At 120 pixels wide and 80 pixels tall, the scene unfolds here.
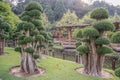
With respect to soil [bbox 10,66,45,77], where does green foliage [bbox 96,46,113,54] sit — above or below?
above

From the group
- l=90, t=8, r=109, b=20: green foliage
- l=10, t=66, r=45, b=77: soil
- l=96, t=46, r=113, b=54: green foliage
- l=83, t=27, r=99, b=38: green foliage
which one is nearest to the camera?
l=83, t=27, r=99, b=38: green foliage

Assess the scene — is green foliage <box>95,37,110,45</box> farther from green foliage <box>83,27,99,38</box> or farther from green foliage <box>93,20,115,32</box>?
green foliage <box>93,20,115,32</box>

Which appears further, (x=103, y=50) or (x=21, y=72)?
(x=21, y=72)

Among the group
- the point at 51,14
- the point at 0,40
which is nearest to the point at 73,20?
the point at 51,14

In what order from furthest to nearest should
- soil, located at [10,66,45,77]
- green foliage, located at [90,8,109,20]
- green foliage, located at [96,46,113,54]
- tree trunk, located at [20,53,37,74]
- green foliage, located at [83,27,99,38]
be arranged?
tree trunk, located at [20,53,37,74] → green foliage, located at [90,8,109,20] → soil, located at [10,66,45,77] → green foliage, located at [96,46,113,54] → green foliage, located at [83,27,99,38]

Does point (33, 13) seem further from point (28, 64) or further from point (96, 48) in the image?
point (96, 48)

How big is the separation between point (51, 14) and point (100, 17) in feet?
94.4

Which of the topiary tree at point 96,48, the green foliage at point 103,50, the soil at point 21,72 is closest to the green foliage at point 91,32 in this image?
the topiary tree at point 96,48

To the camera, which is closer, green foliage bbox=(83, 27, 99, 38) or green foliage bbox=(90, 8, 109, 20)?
A: green foliage bbox=(83, 27, 99, 38)

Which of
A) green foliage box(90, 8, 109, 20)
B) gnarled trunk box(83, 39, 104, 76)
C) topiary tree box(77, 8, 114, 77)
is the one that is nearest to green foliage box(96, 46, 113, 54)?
topiary tree box(77, 8, 114, 77)

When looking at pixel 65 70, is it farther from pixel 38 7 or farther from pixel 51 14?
pixel 51 14

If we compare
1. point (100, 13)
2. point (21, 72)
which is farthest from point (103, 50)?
point (21, 72)

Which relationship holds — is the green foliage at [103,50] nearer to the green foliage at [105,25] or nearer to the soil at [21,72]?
the green foliage at [105,25]

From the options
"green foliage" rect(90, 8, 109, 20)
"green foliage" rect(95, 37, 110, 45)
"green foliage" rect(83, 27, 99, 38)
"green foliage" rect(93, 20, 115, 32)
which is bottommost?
"green foliage" rect(95, 37, 110, 45)
